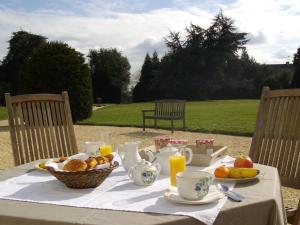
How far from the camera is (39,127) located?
9.50 feet

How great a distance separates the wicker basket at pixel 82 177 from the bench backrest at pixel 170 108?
29.0 feet

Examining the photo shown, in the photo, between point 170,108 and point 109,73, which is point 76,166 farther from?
point 109,73

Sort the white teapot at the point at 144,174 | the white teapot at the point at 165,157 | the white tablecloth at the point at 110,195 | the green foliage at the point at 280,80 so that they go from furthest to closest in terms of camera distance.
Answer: the green foliage at the point at 280,80, the white teapot at the point at 165,157, the white teapot at the point at 144,174, the white tablecloth at the point at 110,195

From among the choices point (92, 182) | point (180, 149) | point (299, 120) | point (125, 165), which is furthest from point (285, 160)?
point (92, 182)

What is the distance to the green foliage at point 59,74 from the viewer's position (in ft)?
37.4

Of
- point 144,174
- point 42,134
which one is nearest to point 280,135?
point 144,174

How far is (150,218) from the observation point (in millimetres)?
1387

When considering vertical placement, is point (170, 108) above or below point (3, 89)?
below

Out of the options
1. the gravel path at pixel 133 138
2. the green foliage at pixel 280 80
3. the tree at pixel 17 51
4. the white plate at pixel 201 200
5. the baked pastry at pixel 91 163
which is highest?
the tree at pixel 17 51

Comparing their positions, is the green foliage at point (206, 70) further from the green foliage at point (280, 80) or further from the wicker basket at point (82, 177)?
the wicker basket at point (82, 177)

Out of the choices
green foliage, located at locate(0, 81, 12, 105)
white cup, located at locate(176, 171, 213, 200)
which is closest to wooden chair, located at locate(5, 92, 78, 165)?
white cup, located at locate(176, 171, 213, 200)

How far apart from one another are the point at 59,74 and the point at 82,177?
1010 centimetres

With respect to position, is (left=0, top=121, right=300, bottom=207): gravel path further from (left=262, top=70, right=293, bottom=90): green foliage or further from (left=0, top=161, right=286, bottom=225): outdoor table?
(left=262, top=70, right=293, bottom=90): green foliage

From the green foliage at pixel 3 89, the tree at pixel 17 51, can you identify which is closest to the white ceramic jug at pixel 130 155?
the green foliage at pixel 3 89
